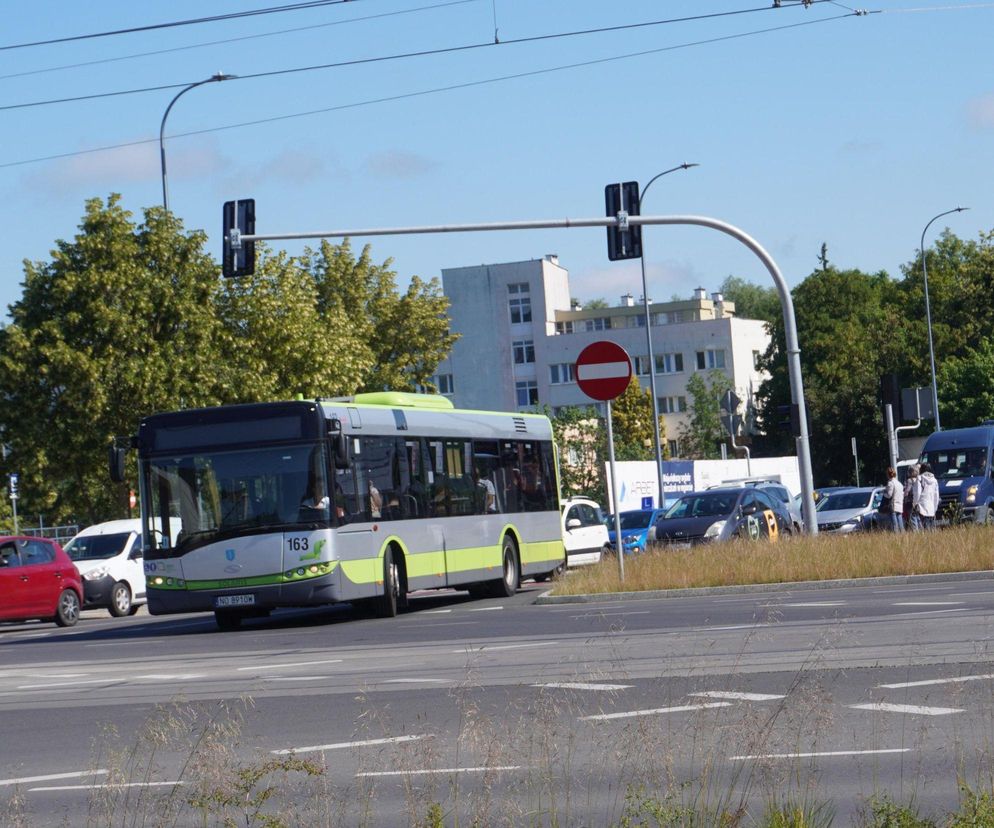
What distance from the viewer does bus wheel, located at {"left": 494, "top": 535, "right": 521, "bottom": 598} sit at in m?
27.3

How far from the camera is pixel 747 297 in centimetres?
15862

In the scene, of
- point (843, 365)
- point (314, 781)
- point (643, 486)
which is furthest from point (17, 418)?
point (843, 365)

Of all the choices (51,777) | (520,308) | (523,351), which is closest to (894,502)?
(51,777)

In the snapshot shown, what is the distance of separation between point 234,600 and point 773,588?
22.9 feet

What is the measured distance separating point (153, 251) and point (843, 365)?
63782 millimetres

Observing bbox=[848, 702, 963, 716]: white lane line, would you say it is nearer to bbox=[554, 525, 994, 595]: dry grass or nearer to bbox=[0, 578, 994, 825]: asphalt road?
bbox=[0, 578, 994, 825]: asphalt road

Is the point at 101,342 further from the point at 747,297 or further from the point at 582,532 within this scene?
the point at 747,297

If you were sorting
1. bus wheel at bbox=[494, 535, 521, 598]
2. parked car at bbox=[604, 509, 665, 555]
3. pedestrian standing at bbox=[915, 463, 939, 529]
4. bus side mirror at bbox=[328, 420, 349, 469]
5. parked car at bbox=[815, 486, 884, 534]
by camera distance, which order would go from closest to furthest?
bus side mirror at bbox=[328, 420, 349, 469], bus wheel at bbox=[494, 535, 521, 598], pedestrian standing at bbox=[915, 463, 939, 529], parked car at bbox=[604, 509, 665, 555], parked car at bbox=[815, 486, 884, 534]

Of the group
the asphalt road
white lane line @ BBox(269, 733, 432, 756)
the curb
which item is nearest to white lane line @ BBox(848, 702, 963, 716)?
the asphalt road

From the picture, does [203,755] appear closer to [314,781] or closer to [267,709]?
[314,781]

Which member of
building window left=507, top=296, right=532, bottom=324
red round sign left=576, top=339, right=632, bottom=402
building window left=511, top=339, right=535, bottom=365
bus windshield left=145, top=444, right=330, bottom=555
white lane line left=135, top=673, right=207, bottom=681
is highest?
building window left=507, top=296, right=532, bottom=324

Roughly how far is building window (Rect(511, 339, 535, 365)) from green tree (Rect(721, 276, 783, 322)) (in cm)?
3864

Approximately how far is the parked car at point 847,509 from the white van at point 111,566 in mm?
15696

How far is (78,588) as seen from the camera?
101 feet
